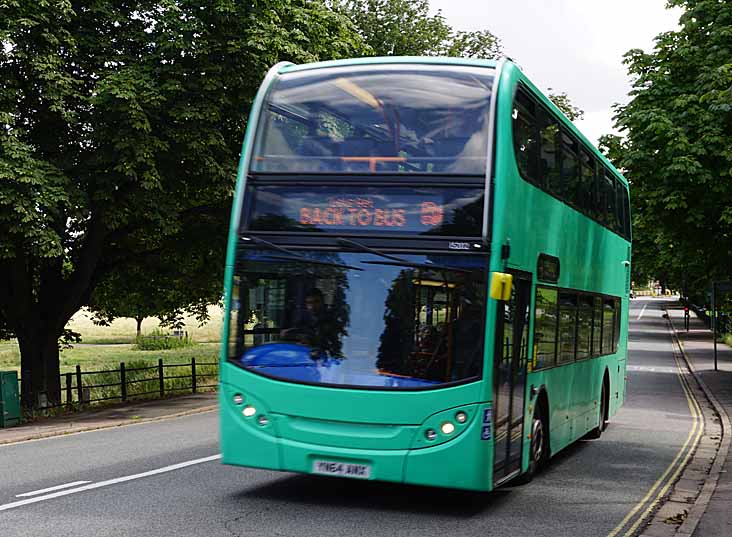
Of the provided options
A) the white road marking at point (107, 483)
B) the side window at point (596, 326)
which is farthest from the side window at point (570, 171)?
the white road marking at point (107, 483)

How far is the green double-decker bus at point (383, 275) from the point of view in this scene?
8.77 m

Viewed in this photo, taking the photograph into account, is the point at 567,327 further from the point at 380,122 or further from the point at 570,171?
the point at 380,122

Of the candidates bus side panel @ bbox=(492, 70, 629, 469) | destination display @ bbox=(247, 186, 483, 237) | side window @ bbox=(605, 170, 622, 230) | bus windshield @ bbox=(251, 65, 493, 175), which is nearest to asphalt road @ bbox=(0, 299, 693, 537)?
bus side panel @ bbox=(492, 70, 629, 469)

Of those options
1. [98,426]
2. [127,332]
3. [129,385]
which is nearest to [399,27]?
[129,385]

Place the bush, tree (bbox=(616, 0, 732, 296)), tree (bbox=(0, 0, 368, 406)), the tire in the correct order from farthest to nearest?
1. the bush
2. tree (bbox=(616, 0, 732, 296))
3. tree (bbox=(0, 0, 368, 406))
4. the tire

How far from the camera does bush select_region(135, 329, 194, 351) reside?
214 ft

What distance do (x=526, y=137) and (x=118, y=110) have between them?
11247 millimetres

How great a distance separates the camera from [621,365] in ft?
59.1

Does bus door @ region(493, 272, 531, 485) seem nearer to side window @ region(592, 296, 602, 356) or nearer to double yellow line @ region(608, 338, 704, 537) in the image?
double yellow line @ region(608, 338, 704, 537)

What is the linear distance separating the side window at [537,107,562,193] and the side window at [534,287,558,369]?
1.12 m

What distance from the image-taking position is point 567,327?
1237 centimetres

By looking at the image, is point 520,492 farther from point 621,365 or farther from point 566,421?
point 621,365

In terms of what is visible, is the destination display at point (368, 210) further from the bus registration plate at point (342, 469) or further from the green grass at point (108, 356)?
the green grass at point (108, 356)

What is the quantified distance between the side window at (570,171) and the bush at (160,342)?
54.3 meters
